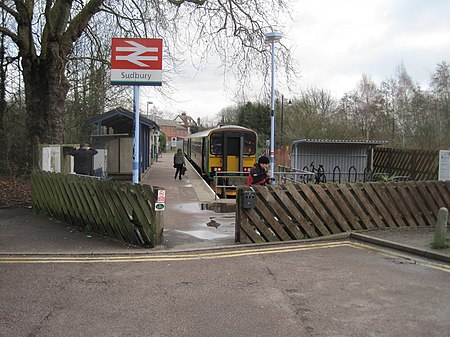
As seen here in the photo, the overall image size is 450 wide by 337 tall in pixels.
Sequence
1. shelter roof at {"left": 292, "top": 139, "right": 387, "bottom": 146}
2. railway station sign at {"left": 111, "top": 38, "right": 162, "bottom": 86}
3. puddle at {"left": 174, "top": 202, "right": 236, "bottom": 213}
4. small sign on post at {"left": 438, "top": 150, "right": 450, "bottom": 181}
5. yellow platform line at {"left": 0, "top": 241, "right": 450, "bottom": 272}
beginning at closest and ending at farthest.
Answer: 1. yellow platform line at {"left": 0, "top": 241, "right": 450, "bottom": 272}
2. railway station sign at {"left": 111, "top": 38, "right": 162, "bottom": 86}
3. puddle at {"left": 174, "top": 202, "right": 236, "bottom": 213}
4. small sign on post at {"left": 438, "top": 150, "right": 450, "bottom": 181}
5. shelter roof at {"left": 292, "top": 139, "right": 387, "bottom": 146}

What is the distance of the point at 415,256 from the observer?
764 centimetres

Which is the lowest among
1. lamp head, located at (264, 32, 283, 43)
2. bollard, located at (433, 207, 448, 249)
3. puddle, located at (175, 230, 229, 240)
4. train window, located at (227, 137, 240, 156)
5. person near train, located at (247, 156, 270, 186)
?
puddle, located at (175, 230, 229, 240)

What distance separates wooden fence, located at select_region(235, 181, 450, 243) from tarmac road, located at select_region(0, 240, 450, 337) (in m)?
0.79

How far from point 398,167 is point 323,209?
43.6 feet

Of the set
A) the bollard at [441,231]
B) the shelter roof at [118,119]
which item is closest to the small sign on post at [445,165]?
the bollard at [441,231]

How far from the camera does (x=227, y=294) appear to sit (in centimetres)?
551

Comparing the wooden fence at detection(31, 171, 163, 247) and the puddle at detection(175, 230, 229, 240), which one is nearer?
the wooden fence at detection(31, 171, 163, 247)

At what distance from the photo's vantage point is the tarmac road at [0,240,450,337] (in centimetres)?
448

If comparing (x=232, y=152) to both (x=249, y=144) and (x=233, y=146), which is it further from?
(x=249, y=144)

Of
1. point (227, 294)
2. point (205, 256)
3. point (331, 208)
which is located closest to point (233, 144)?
point (331, 208)

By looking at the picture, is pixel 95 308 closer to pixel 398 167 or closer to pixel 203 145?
pixel 398 167

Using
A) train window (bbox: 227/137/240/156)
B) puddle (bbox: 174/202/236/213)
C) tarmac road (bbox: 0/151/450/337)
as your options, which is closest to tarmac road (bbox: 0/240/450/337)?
tarmac road (bbox: 0/151/450/337)

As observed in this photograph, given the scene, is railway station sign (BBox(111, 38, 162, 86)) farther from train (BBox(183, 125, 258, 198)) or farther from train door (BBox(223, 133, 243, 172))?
train door (BBox(223, 133, 243, 172))

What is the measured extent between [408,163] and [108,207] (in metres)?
15.5
